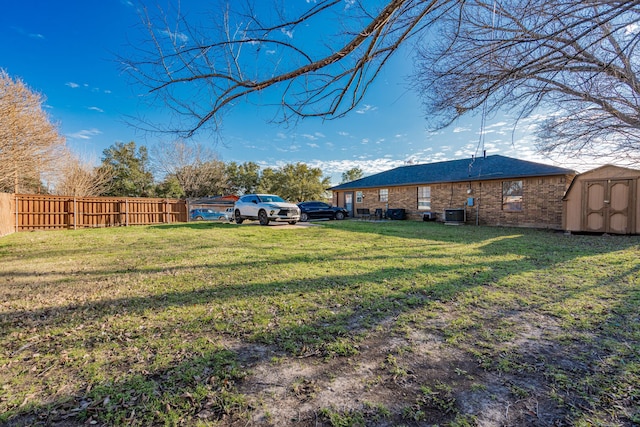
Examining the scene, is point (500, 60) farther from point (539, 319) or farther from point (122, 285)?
point (122, 285)

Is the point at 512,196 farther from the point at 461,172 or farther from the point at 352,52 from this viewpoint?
the point at 352,52

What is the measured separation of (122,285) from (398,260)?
515 cm

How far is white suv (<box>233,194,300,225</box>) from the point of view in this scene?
14.1 metres

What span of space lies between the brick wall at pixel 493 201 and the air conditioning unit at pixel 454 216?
0.65 m

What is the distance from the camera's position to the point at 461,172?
16.9 metres

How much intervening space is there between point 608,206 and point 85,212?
24.2 metres

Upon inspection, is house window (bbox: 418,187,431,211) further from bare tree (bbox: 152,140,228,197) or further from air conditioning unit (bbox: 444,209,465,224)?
bare tree (bbox: 152,140,228,197)

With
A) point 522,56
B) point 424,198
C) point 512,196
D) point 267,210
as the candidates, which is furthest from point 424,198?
point 522,56

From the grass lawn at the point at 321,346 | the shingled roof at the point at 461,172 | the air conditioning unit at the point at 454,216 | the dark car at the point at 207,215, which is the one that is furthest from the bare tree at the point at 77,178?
the air conditioning unit at the point at 454,216

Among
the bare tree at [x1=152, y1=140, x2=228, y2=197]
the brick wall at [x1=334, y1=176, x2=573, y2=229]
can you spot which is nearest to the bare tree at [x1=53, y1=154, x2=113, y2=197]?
the bare tree at [x1=152, y1=140, x2=228, y2=197]

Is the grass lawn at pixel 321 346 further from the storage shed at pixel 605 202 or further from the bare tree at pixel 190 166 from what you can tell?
the bare tree at pixel 190 166

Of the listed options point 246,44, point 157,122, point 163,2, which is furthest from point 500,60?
point 157,122

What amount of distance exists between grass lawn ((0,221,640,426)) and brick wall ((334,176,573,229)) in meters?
9.42

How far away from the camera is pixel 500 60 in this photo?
305 centimetres
